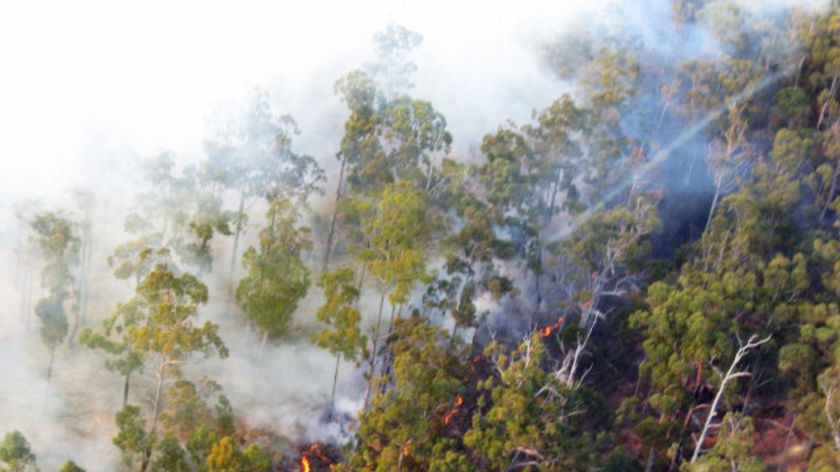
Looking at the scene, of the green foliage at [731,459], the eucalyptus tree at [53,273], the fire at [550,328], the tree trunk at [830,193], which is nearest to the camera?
the green foliage at [731,459]

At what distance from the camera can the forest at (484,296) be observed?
27531 millimetres

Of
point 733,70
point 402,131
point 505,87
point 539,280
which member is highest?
point 505,87

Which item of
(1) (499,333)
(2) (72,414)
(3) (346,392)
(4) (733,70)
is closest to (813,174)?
(4) (733,70)

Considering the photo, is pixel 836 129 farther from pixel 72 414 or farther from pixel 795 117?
pixel 72 414

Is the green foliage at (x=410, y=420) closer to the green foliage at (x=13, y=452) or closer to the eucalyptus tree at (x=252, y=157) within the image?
the green foliage at (x=13, y=452)

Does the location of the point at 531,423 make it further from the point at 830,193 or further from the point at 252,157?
the point at 830,193

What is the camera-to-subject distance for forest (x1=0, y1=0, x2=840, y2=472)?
27531 mm

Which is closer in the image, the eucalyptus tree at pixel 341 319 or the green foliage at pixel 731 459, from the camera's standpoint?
the green foliage at pixel 731 459

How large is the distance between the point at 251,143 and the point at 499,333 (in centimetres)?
1631

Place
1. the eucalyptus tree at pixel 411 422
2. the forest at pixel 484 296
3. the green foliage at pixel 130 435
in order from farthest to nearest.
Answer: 1. the forest at pixel 484 296
2. the eucalyptus tree at pixel 411 422
3. the green foliage at pixel 130 435

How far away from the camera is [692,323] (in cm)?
3078

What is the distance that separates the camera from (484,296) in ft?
133

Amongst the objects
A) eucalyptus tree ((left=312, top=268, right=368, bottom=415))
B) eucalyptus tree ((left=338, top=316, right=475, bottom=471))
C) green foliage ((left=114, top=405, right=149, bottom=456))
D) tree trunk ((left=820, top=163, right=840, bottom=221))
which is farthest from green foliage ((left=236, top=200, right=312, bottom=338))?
tree trunk ((left=820, top=163, right=840, bottom=221))

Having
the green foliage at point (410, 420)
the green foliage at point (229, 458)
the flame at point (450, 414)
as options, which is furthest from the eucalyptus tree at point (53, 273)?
the flame at point (450, 414)
